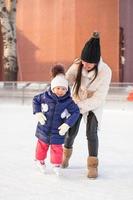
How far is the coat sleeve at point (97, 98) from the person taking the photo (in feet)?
15.3

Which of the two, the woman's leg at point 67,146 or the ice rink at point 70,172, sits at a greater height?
the woman's leg at point 67,146

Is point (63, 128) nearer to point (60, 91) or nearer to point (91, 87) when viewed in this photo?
point (60, 91)

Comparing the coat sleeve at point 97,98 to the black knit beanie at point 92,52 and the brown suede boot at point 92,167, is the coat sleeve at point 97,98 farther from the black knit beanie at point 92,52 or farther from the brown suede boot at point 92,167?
the brown suede boot at point 92,167

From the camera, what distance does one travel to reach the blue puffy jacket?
181 inches

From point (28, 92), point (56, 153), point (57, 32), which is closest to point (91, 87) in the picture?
point (56, 153)

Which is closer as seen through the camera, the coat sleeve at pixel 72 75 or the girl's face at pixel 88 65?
the girl's face at pixel 88 65

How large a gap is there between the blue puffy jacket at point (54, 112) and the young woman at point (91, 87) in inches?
5.6

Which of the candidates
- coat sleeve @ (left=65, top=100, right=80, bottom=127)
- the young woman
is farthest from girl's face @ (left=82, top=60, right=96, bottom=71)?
coat sleeve @ (left=65, top=100, right=80, bottom=127)

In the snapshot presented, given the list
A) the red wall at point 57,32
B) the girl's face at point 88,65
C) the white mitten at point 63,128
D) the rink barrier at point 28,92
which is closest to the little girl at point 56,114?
the white mitten at point 63,128

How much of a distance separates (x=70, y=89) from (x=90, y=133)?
458 mm

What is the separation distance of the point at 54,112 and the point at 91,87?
0.43m

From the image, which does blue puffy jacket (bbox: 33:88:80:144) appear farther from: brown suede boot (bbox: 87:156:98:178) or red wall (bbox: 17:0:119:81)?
red wall (bbox: 17:0:119:81)

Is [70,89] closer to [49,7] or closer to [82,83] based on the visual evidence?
[82,83]

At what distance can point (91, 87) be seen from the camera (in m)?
4.73
